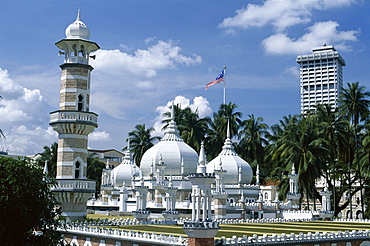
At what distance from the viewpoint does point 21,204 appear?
21.4 meters

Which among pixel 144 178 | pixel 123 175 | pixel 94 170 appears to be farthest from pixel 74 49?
pixel 94 170

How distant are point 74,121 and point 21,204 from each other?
724 inches

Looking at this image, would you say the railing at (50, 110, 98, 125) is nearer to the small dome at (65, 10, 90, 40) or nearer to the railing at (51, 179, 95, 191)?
the railing at (51, 179, 95, 191)

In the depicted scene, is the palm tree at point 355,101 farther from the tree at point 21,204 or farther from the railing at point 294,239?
the tree at point 21,204

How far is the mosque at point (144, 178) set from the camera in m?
39.3

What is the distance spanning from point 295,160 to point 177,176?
15.4 m

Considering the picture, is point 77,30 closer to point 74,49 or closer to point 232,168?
point 74,49

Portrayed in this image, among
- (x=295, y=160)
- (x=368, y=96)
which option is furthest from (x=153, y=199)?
(x=368, y=96)

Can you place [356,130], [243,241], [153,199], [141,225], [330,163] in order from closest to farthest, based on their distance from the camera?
[243,241]
[141,225]
[153,199]
[356,130]
[330,163]

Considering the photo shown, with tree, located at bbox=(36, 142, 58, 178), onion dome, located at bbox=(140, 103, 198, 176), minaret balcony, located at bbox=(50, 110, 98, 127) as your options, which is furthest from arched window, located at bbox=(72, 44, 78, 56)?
tree, located at bbox=(36, 142, 58, 178)

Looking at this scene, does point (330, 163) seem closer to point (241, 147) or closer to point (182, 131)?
point (241, 147)

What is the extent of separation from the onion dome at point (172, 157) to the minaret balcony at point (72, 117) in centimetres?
2007

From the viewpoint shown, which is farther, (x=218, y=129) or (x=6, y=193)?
(x=218, y=129)

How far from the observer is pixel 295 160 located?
6169 cm
